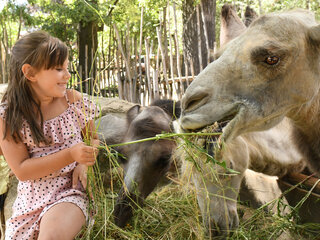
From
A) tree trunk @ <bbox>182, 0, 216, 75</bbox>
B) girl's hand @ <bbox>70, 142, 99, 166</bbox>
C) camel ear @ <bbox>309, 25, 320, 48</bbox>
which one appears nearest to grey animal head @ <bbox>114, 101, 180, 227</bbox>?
girl's hand @ <bbox>70, 142, 99, 166</bbox>

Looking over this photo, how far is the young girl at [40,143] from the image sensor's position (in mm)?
2381

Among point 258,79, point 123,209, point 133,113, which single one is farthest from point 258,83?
point 133,113

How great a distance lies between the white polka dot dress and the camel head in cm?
85

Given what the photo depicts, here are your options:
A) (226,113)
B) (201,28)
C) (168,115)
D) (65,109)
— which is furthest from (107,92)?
(226,113)

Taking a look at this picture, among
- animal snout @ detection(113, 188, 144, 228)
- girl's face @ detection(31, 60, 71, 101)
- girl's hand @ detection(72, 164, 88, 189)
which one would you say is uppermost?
girl's face @ detection(31, 60, 71, 101)

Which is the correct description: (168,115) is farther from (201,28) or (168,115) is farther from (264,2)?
(264,2)

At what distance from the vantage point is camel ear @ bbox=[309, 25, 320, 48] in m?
2.25

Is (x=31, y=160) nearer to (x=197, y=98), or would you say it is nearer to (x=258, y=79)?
(x=197, y=98)

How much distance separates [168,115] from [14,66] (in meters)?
1.52

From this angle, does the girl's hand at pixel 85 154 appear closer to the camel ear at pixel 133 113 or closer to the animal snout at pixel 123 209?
the animal snout at pixel 123 209

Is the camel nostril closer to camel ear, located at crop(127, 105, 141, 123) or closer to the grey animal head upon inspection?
the grey animal head

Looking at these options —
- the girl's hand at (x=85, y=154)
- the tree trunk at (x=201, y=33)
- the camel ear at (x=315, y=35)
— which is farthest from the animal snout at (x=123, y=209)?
the tree trunk at (x=201, y=33)

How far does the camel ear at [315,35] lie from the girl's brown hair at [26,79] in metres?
1.64

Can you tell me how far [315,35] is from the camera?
7.38 ft
